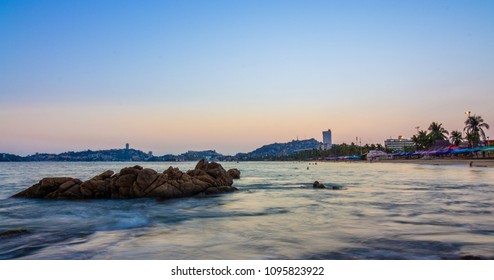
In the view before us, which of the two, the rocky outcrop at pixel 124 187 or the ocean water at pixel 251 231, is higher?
the rocky outcrop at pixel 124 187

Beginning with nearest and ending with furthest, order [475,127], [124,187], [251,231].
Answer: [251,231]
[124,187]
[475,127]

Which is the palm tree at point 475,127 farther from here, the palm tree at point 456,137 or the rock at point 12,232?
the rock at point 12,232

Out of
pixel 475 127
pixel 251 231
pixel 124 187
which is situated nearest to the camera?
pixel 251 231

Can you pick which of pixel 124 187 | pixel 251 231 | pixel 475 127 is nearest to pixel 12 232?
pixel 251 231

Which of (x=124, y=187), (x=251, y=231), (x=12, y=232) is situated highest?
(x=124, y=187)

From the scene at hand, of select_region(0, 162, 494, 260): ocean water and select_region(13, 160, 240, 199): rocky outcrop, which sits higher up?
select_region(13, 160, 240, 199): rocky outcrop

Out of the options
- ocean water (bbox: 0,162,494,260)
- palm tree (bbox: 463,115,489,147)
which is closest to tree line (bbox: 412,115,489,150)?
palm tree (bbox: 463,115,489,147)

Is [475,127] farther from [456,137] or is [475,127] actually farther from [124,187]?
[124,187]

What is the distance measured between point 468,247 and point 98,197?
24.3 meters

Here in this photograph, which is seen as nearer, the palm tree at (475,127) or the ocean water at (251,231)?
the ocean water at (251,231)

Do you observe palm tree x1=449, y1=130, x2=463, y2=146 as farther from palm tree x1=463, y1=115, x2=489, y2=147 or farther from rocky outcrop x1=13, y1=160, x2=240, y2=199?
rocky outcrop x1=13, y1=160, x2=240, y2=199

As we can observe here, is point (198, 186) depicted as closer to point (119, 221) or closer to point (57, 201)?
point (57, 201)

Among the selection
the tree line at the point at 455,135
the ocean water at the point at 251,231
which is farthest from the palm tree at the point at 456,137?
the ocean water at the point at 251,231
